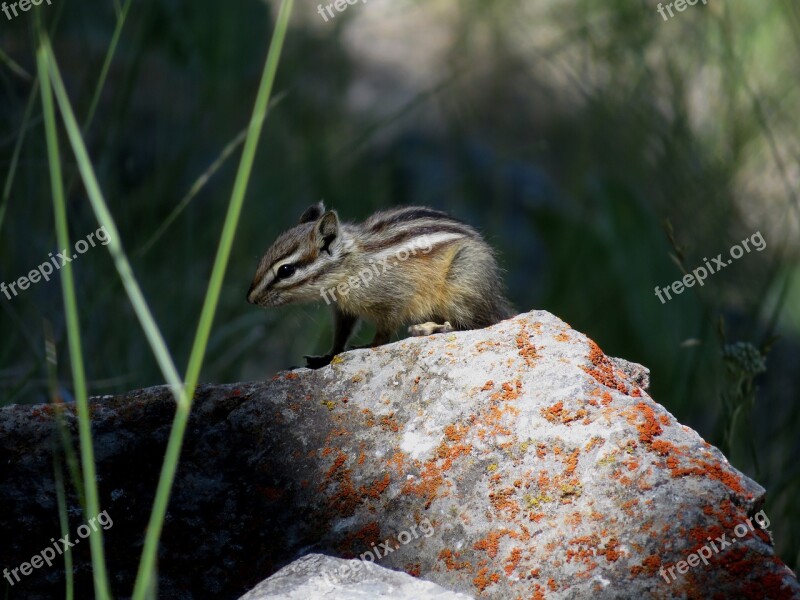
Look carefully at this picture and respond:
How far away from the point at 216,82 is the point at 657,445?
19.3 feet

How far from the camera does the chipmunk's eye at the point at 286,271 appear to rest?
4062 millimetres

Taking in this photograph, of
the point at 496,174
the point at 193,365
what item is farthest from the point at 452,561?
the point at 496,174

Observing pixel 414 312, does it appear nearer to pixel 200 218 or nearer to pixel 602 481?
pixel 602 481

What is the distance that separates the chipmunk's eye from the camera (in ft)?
13.3

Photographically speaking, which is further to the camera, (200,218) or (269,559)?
(200,218)

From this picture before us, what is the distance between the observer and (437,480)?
254cm

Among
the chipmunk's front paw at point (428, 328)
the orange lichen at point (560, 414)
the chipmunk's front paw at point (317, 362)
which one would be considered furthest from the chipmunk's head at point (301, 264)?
the orange lichen at point (560, 414)

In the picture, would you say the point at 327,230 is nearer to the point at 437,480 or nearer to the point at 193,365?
the point at 437,480

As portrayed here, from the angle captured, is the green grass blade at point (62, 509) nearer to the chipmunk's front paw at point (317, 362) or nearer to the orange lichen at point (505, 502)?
the chipmunk's front paw at point (317, 362)

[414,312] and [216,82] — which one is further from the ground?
[216,82]

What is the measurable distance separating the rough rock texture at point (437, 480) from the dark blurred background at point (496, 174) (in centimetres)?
113

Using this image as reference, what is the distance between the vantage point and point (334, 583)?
2.28 meters

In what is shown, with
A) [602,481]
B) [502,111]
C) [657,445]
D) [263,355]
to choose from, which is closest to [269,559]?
[602,481]

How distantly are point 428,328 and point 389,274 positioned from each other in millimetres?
430
